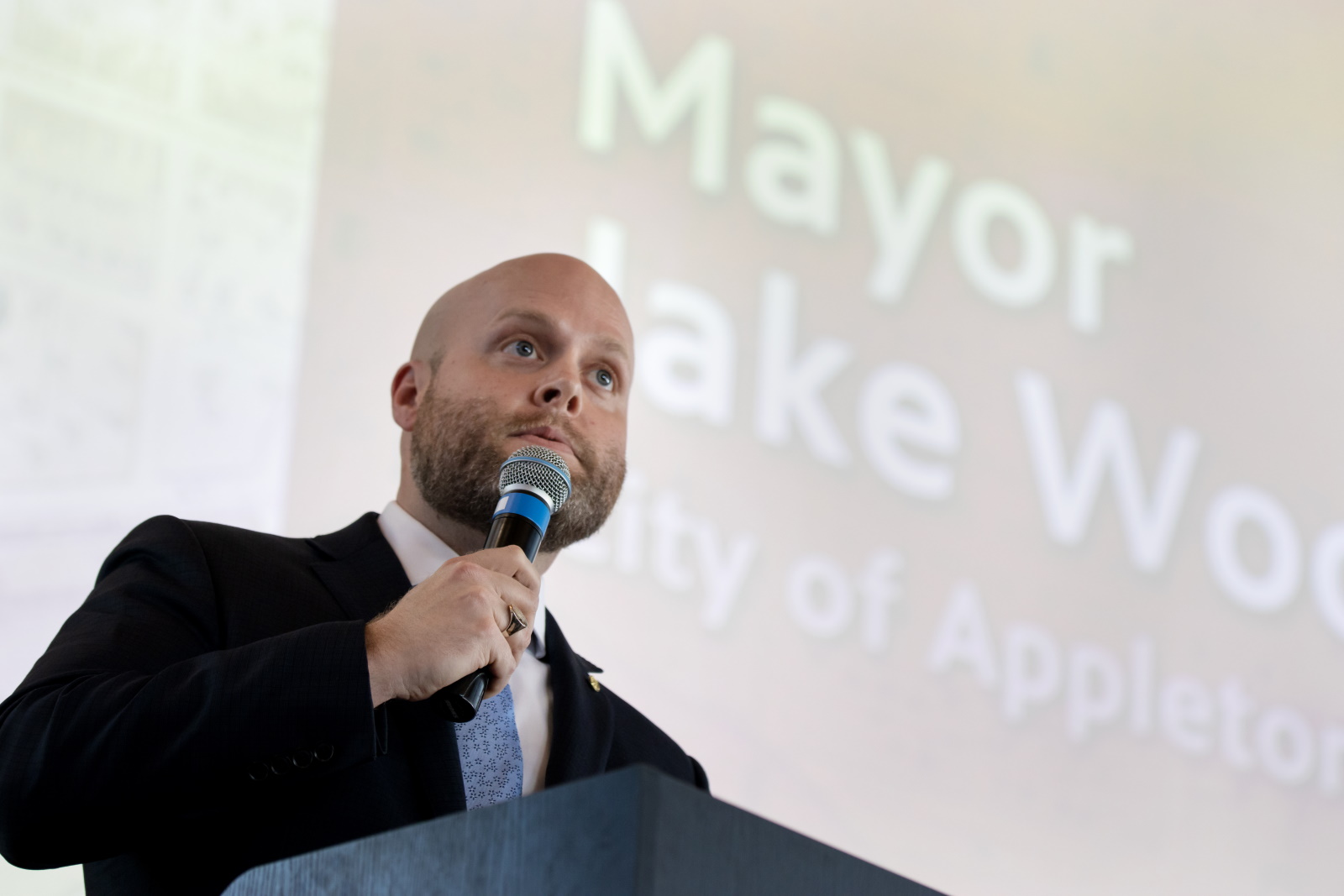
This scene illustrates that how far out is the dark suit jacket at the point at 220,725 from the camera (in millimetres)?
1205

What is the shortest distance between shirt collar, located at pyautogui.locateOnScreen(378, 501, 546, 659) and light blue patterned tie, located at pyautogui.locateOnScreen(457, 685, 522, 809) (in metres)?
0.20

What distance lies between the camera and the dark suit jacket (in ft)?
3.95

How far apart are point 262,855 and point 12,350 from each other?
4.28 ft

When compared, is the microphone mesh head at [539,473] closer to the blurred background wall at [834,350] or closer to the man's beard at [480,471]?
the man's beard at [480,471]

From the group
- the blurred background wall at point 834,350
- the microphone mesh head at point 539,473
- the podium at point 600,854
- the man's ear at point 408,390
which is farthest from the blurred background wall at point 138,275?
the podium at point 600,854

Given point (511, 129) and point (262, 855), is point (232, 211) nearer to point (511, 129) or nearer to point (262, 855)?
point (511, 129)

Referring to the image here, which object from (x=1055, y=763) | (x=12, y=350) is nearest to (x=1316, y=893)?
(x=1055, y=763)

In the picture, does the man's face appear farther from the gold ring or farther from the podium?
the podium

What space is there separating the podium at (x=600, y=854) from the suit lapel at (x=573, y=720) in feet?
2.36

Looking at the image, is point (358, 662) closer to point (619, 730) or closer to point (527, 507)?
point (527, 507)

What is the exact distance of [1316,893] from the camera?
377 cm

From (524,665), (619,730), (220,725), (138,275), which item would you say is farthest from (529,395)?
(138,275)

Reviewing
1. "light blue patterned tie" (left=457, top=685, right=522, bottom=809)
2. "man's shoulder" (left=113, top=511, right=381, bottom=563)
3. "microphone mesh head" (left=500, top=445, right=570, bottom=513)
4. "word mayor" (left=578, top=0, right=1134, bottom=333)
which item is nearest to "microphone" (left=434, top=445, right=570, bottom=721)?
"microphone mesh head" (left=500, top=445, right=570, bottom=513)

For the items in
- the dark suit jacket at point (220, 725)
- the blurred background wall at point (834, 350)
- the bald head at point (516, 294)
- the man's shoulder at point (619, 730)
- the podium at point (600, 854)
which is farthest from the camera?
the blurred background wall at point (834, 350)
